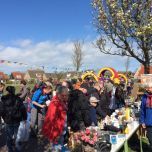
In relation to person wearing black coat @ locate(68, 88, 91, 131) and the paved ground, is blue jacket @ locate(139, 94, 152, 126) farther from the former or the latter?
the paved ground

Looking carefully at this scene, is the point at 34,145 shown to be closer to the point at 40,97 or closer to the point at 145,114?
the point at 40,97

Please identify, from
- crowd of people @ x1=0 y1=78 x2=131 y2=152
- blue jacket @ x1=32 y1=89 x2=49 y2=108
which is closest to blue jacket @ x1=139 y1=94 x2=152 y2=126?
crowd of people @ x1=0 y1=78 x2=131 y2=152

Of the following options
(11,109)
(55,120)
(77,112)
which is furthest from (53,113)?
(77,112)

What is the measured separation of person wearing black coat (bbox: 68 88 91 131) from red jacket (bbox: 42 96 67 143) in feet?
3.89

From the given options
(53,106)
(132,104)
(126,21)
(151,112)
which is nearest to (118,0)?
(126,21)

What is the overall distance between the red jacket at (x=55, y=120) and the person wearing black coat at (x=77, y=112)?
1.19 meters

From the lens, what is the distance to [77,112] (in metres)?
8.78

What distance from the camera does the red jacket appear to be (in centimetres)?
746

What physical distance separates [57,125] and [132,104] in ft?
24.2

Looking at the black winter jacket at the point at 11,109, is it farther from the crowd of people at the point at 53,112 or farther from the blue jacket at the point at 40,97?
the blue jacket at the point at 40,97

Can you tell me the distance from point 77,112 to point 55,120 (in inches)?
54.6

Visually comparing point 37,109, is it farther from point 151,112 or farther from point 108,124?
point 151,112

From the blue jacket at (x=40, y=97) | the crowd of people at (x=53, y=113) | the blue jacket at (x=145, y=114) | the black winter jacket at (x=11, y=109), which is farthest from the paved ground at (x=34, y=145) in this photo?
the blue jacket at (x=145, y=114)

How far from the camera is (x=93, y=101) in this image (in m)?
10.6
